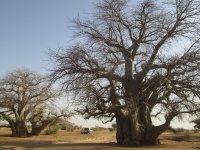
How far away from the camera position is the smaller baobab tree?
120ft

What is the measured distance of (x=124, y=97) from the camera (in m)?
22.7

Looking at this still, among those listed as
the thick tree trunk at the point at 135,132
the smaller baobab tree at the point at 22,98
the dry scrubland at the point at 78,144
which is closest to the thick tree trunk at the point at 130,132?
the thick tree trunk at the point at 135,132

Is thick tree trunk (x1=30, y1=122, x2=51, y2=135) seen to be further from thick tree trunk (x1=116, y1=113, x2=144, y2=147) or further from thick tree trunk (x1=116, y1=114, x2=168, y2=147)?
thick tree trunk (x1=116, y1=113, x2=144, y2=147)

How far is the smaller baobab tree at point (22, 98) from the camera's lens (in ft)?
120

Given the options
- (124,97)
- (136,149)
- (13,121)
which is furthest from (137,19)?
(13,121)

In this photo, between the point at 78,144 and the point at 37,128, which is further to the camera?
the point at 37,128

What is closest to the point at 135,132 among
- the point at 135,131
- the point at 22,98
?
the point at 135,131

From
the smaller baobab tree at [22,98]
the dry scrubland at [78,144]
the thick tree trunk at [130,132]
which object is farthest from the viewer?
the smaller baobab tree at [22,98]

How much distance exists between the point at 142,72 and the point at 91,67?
3154 mm

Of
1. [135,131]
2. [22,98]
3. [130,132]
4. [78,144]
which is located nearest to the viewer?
[135,131]

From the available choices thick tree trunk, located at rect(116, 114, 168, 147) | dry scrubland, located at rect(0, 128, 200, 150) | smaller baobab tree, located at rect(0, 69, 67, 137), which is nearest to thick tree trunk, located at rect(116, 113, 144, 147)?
thick tree trunk, located at rect(116, 114, 168, 147)

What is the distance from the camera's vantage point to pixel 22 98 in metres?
37.0

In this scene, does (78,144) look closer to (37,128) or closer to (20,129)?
(20,129)

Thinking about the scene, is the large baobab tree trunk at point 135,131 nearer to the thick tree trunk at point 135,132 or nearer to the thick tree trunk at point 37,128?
the thick tree trunk at point 135,132
